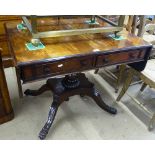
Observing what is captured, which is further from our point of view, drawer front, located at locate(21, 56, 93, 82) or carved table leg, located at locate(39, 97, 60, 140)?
carved table leg, located at locate(39, 97, 60, 140)

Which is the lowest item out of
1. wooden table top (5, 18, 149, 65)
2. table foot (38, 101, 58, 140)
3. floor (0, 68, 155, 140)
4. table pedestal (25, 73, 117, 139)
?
floor (0, 68, 155, 140)

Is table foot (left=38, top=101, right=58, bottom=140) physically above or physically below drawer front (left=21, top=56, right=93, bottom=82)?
below

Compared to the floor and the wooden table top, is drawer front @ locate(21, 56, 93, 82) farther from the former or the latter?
the floor

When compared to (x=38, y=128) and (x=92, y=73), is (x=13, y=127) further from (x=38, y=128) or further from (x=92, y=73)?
(x=92, y=73)

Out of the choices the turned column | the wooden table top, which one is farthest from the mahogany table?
the turned column

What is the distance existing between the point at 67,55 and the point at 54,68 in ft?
0.36

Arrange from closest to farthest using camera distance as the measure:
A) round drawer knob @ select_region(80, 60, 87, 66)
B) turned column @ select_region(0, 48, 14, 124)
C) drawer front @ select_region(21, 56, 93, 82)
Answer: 1. drawer front @ select_region(21, 56, 93, 82)
2. round drawer knob @ select_region(80, 60, 87, 66)
3. turned column @ select_region(0, 48, 14, 124)

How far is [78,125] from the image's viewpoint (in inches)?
61.1

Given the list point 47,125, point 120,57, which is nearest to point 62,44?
point 120,57

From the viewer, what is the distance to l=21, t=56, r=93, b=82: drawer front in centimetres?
99

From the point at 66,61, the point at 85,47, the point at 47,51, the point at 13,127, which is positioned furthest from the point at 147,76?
the point at 13,127

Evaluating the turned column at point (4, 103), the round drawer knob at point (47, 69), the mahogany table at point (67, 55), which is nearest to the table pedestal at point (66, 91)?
the mahogany table at point (67, 55)

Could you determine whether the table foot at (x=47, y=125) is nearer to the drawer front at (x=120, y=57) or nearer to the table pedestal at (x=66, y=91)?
the table pedestal at (x=66, y=91)
